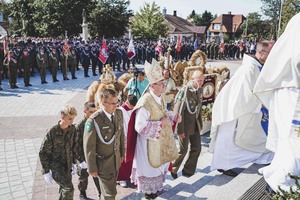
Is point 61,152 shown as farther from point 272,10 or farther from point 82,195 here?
point 272,10

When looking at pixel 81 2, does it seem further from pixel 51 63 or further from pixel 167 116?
pixel 167 116

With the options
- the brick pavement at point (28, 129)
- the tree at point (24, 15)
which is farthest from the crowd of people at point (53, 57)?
the tree at point (24, 15)

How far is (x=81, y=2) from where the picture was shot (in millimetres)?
38406

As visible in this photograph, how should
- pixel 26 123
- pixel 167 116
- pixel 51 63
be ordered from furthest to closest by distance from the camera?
1. pixel 51 63
2. pixel 26 123
3. pixel 167 116

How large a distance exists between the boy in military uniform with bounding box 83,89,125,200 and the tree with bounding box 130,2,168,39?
36829 millimetres

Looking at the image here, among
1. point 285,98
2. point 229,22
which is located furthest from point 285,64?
point 229,22

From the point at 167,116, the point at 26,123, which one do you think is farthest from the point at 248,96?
the point at 26,123

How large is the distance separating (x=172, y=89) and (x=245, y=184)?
4567 millimetres

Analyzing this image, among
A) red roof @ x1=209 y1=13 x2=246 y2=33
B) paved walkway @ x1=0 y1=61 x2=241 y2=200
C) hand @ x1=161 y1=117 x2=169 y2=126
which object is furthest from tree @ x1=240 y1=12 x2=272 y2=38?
hand @ x1=161 y1=117 x2=169 y2=126

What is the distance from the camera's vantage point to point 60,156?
404 centimetres

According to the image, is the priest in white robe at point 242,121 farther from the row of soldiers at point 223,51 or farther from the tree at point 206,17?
the tree at point 206,17

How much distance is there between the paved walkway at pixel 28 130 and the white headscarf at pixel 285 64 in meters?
3.20

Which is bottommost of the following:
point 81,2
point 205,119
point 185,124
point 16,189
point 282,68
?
point 16,189

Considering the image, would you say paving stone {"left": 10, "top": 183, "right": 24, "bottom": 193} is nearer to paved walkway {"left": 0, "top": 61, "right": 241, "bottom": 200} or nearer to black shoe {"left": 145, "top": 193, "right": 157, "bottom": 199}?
paved walkway {"left": 0, "top": 61, "right": 241, "bottom": 200}
